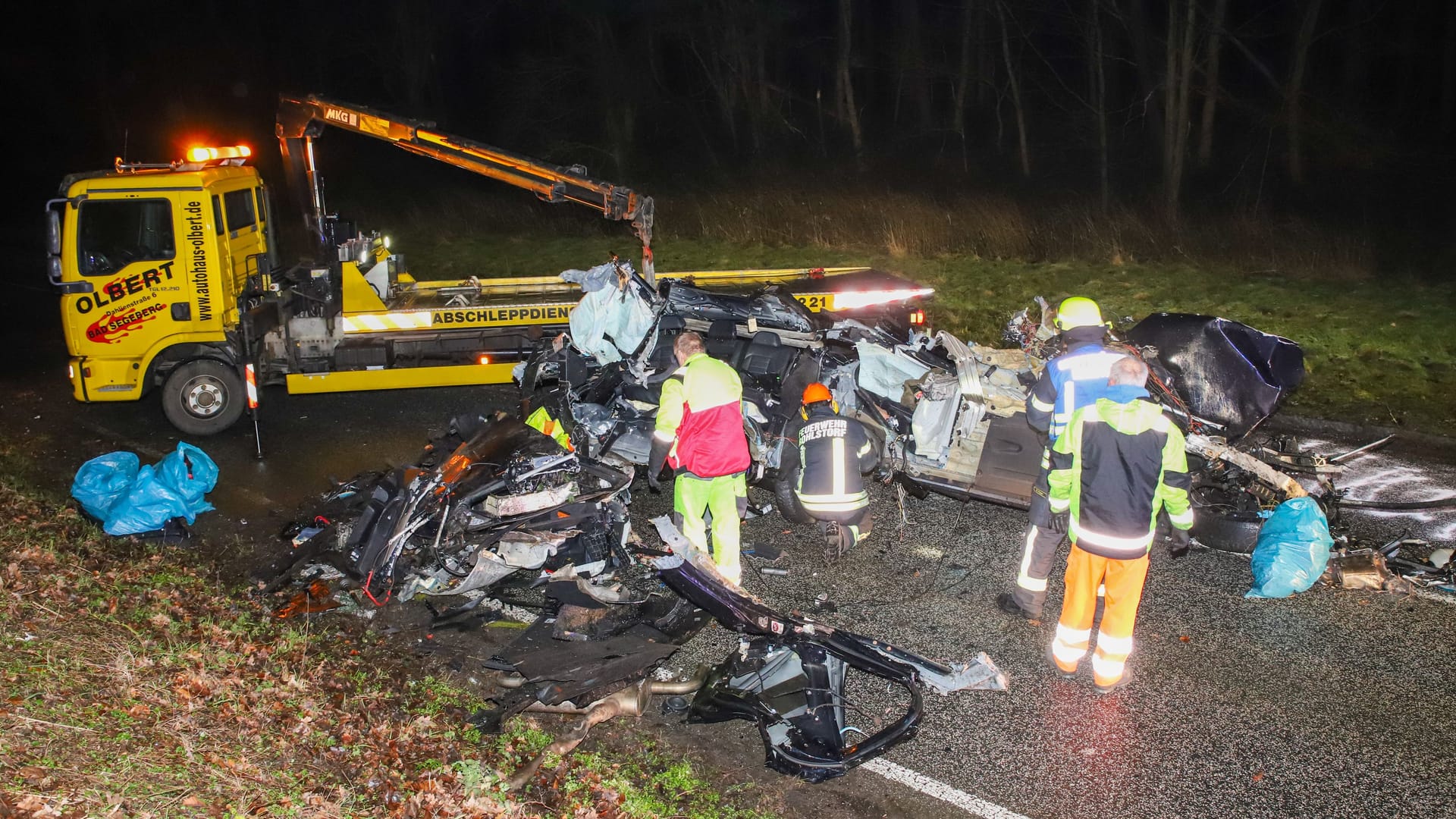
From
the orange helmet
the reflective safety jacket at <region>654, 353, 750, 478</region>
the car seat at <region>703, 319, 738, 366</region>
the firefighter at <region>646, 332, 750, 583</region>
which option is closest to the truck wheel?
the car seat at <region>703, 319, 738, 366</region>

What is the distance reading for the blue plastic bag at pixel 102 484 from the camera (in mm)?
7281

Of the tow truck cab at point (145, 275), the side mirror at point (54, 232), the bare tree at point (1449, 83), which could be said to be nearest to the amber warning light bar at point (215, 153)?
the tow truck cab at point (145, 275)

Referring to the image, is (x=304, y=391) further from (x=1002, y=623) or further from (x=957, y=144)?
(x=957, y=144)

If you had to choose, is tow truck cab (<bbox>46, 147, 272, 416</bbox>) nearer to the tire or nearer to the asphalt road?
the asphalt road

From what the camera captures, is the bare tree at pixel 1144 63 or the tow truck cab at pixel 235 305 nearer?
the tow truck cab at pixel 235 305

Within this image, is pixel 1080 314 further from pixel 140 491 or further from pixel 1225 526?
pixel 140 491

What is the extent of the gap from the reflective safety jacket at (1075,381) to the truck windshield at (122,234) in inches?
309

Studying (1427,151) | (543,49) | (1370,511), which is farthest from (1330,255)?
(543,49)

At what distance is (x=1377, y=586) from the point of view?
629cm

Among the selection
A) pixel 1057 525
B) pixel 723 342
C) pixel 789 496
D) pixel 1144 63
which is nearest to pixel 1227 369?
pixel 1057 525

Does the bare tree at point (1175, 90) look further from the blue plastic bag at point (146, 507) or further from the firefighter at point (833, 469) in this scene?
the blue plastic bag at point (146, 507)

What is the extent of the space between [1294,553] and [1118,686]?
5.78 feet

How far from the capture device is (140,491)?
7.19 metres

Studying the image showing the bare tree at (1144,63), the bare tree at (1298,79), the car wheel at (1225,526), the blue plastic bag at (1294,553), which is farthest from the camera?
the bare tree at (1144,63)
